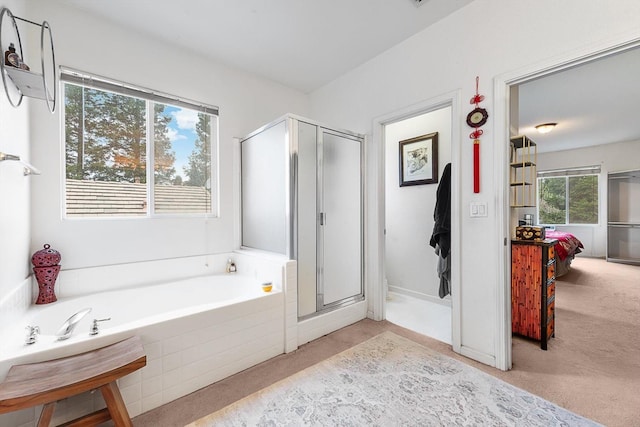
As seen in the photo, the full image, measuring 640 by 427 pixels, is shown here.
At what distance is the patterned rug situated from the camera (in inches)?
56.9

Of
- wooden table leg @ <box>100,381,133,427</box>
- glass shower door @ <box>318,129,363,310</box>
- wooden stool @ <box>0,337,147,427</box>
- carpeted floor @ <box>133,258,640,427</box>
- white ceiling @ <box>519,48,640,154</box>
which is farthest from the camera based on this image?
white ceiling @ <box>519,48,640,154</box>

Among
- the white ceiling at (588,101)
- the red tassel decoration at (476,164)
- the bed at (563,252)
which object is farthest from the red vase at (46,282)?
the bed at (563,252)

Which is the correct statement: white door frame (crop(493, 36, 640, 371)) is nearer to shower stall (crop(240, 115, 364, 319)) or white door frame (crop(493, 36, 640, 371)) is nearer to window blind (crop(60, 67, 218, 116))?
shower stall (crop(240, 115, 364, 319))

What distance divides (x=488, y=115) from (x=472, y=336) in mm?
1702

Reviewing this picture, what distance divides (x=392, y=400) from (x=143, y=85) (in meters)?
3.18

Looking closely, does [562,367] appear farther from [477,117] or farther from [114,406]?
[114,406]

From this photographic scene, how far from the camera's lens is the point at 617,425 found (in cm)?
139

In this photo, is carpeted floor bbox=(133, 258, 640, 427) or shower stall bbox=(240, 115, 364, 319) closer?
carpeted floor bbox=(133, 258, 640, 427)

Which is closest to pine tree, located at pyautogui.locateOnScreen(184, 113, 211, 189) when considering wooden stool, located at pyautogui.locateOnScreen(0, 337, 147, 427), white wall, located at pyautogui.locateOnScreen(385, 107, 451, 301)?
wooden stool, located at pyautogui.locateOnScreen(0, 337, 147, 427)

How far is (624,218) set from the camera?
18.9 ft

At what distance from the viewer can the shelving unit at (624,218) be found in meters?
5.61

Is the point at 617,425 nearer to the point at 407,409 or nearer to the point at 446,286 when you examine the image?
the point at 407,409

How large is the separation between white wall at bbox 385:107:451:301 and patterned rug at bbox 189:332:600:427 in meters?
1.49

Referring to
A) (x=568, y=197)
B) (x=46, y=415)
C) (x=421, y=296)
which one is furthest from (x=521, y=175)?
(x=568, y=197)
